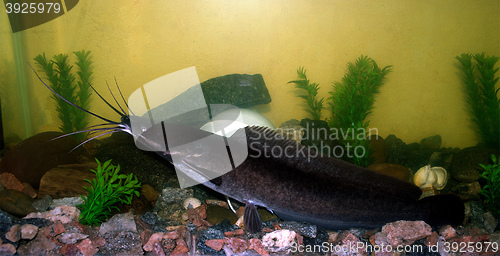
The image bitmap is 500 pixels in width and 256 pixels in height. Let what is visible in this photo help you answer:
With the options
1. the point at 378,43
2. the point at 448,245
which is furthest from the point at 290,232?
the point at 378,43

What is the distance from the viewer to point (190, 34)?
11.1 feet

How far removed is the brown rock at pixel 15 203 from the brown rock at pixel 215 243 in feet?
4.87

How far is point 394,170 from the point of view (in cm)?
284

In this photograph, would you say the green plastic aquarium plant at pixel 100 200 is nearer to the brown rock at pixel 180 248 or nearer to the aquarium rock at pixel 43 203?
the aquarium rock at pixel 43 203

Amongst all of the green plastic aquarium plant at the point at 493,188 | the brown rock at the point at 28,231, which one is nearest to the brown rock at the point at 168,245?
the brown rock at the point at 28,231

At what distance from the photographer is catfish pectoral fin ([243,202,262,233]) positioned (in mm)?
2031

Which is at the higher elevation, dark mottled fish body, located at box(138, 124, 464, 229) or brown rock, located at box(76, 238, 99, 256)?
dark mottled fish body, located at box(138, 124, 464, 229)

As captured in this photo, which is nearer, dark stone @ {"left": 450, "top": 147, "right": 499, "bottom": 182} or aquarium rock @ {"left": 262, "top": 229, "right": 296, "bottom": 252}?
aquarium rock @ {"left": 262, "top": 229, "right": 296, "bottom": 252}

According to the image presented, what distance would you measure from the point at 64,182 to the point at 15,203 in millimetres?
349

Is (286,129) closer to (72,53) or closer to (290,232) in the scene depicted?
(290,232)

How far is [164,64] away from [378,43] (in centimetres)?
303

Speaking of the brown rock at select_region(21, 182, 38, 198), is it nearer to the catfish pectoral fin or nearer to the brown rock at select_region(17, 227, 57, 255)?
the brown rock at select_region(17, 227, 57, 255)

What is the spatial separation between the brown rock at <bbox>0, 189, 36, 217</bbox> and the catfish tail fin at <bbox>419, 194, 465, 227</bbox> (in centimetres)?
331

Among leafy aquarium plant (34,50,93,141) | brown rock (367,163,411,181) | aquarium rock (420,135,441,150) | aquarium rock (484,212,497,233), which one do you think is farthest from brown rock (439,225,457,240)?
leafy aquarium plant (34,50,93,141)
